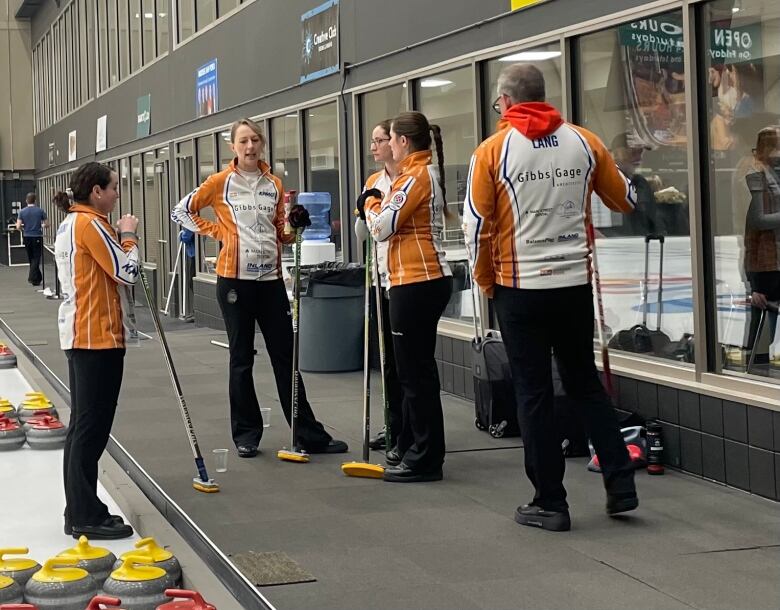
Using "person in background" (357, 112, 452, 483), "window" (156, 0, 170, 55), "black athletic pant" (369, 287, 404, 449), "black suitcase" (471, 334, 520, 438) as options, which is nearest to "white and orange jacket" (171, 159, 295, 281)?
"black athletic pant" (369, 287, 404, 449)

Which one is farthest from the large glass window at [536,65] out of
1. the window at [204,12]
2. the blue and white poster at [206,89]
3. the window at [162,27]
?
the window at [162,27]

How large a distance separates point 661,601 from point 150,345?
10625 mm

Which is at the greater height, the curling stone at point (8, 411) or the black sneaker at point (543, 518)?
the curling stone at point (8, 411)

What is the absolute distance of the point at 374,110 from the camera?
11.1 meters

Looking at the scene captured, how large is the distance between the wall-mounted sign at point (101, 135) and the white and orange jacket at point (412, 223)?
67.2 ft

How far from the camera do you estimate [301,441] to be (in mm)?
7172

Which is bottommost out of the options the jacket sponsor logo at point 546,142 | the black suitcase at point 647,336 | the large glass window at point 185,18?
the black suitcase at point 647,336

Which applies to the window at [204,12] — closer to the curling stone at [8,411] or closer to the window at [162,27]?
the window at [162,27]

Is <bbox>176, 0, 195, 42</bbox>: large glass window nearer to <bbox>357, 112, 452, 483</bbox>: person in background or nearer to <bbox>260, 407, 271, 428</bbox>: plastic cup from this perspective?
<bbox>260, 407, 271, 428</bbox>: plastic cup

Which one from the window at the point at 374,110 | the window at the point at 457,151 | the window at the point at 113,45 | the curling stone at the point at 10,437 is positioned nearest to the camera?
the curling stone at the point at 10,437

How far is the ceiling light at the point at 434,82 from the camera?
31.4 ft

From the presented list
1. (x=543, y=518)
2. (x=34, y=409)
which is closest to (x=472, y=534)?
(x=543, y=518)

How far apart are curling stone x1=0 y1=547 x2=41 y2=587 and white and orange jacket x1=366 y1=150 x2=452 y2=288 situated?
2246 mm

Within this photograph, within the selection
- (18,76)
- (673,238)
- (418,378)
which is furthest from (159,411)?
(18,76)
